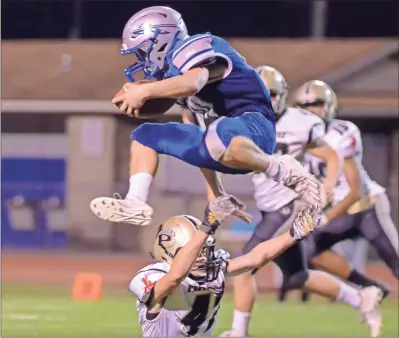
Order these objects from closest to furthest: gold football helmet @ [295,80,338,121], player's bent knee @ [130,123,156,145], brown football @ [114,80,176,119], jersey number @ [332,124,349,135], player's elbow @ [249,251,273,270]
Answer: brown football @ [114,80,176,119]
player's bent knee @ [130,123,156,145]
player's elbow @ [249,251,273,270]
gold football helmet @ [295,80,338,121]
jersey number @ [332,124,349,135]

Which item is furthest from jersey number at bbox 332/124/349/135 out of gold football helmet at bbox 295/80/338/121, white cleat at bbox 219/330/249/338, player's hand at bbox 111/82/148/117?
player's hand at bbox 111/82/148/117

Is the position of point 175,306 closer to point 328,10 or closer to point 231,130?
point 231,130

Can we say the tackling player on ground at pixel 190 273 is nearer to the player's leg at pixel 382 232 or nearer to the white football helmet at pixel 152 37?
the white football helmet at pixel 152 37

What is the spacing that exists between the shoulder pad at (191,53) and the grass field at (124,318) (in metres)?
3.05

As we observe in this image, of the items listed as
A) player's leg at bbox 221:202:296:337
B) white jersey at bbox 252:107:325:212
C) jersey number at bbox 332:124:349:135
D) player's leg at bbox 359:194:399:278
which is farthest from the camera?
player's leg at bbox 359:194:399:278

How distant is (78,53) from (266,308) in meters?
12.4

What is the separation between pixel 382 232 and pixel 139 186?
3.82m

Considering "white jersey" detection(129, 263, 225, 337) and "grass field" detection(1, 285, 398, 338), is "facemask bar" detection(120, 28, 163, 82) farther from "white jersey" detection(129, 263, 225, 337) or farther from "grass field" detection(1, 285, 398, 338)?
"grass field" detection(1, 285, 398, 338)

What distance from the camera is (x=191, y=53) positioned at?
452cm

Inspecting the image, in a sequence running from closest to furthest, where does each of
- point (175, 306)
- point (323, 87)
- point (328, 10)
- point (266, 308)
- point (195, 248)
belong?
point (195, 248) < point (175, 306) < point (323, 87) < point (266, 308) < point (328, 10)

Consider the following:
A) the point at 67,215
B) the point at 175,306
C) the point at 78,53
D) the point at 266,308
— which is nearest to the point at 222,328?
the point at 266,308

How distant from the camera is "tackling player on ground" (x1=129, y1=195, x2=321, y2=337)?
4.70m

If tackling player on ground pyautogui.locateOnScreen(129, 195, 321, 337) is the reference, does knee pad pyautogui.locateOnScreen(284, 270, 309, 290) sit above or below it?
below

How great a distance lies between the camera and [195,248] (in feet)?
15.3
